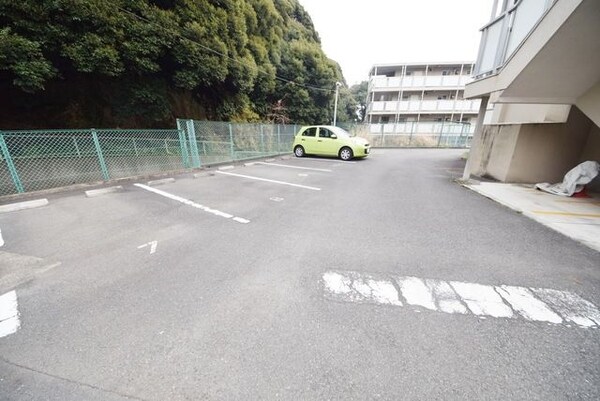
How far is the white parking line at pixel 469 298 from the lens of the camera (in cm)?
199

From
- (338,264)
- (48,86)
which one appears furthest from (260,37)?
(338,264)

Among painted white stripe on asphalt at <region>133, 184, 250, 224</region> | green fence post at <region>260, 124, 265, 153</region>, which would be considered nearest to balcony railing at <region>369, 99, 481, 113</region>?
green fence post at <region>260, 124, 265, 153</region>

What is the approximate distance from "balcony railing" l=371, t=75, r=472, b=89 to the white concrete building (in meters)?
20.0

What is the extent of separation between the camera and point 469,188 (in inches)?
243

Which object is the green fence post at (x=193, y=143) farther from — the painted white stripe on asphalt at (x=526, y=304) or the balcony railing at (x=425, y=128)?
the balcony railing at (x=425, y=128)

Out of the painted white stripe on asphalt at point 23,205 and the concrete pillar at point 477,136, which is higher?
the concrete pillar at point 477,136

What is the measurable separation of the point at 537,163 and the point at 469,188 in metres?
2.16

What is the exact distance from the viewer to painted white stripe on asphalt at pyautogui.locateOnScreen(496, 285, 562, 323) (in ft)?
6.43

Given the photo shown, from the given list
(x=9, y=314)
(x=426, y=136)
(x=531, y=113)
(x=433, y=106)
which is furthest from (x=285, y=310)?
(x=433, y=106)

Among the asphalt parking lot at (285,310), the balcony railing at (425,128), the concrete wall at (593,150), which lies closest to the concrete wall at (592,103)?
the concrete wall at (593,150)

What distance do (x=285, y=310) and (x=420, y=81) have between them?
28.7 metres

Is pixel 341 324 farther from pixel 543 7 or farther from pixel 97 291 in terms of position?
pixel 543 7

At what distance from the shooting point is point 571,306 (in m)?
2.09

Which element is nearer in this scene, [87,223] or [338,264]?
[338,264]
